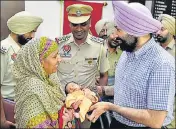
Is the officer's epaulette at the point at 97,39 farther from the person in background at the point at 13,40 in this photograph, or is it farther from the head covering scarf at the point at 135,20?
the head covering scarf at the point at 135,20

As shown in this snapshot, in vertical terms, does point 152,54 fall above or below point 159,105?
above

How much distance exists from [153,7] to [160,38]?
384 mm

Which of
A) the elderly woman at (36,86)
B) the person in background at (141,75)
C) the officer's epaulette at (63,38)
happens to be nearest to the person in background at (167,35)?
the officer's epaulette at (63,38)

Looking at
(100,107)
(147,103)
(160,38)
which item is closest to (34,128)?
(100,107)

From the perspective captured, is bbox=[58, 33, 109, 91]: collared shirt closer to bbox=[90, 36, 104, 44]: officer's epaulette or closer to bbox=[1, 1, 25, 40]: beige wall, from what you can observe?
bbox=[90, 36, 104, 44]: officer's epaulette

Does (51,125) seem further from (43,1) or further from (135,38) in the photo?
(43,1)

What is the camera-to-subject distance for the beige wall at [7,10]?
1271 mm

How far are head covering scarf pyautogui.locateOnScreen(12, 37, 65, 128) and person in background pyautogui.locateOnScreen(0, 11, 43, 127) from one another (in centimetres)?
21

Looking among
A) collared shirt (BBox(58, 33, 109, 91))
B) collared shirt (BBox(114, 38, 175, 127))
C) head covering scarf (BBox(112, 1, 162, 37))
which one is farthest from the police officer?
head covering scarf (BBox(112, 1, 162, 37))

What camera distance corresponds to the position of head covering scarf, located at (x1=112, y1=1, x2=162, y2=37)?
1.00 meters

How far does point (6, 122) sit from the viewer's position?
1252mm

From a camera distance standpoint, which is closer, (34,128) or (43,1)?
(34,128)

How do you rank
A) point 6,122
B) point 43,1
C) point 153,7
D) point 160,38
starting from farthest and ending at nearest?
point 153,7, point 160,38, point 43,1, point 6,122

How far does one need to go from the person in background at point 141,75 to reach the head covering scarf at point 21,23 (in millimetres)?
390
